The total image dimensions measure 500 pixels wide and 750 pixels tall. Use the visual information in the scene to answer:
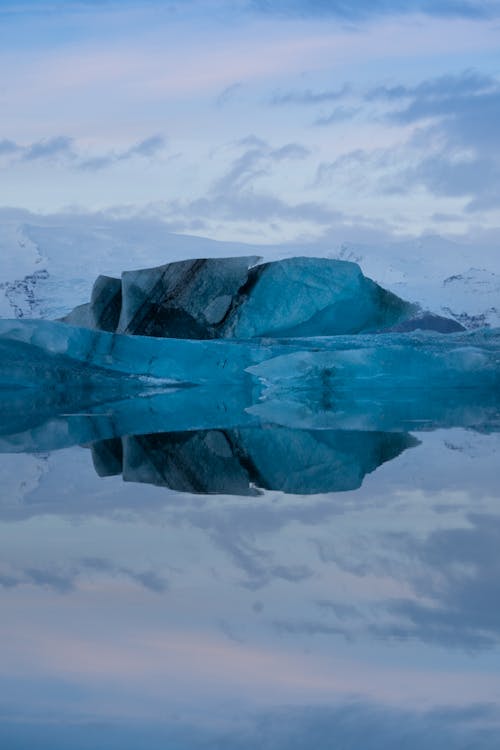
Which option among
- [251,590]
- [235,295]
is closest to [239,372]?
[235,295]

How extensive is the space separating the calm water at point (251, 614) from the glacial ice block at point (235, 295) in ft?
34.4

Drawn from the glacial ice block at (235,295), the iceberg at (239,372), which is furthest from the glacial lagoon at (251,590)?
the glacial ice block at (235,295)

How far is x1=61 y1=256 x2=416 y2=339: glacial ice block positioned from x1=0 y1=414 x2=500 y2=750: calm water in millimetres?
10482

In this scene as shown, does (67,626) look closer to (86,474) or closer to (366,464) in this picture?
(86,474)

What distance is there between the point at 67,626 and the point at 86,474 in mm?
2748

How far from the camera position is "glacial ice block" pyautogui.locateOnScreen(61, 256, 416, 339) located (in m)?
15.0

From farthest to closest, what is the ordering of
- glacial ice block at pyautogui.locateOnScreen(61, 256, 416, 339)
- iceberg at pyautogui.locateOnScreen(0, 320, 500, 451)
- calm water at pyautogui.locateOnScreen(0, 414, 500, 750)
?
glacial ice block at pyautogui.locateOnScreen(61, 256, 416, 339) < iceberg at pyautogui.locateOnScreen(0, 320, 500, 451) < calm water at pyautogui.locateOnScreen(0, 414, 500, 750)

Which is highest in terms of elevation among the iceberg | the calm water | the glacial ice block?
the glacial ice block

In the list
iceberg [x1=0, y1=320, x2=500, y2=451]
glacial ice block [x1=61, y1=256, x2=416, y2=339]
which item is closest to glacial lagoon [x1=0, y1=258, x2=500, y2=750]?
iceberg [x1=0, y1=320, x2=500, y2=451]

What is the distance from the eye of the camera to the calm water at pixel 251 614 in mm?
1812

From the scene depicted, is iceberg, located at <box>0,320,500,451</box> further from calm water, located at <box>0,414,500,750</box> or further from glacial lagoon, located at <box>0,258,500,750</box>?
calm water, located at <box>0,414,500,750</box>

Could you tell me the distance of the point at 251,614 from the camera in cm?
245

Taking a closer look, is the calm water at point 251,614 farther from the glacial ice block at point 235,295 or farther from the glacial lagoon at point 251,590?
the glacial ice block at point 235,295

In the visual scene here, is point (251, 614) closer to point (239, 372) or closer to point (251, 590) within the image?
point (251, 590)
